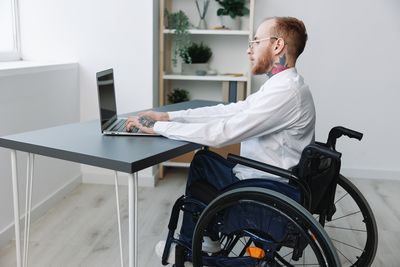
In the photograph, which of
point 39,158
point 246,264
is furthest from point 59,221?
point 246,264

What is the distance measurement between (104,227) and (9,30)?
4.89 feet

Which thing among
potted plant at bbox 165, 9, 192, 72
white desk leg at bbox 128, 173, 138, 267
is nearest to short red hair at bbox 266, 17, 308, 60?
white desk leg at bbox 128, 173, 138, 267

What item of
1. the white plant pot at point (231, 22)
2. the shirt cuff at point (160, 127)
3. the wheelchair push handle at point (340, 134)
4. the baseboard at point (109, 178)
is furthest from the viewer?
the white plant pot at point (231, 22)

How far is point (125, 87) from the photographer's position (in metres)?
3.06

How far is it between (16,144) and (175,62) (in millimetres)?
2077

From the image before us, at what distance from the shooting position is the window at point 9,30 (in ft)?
9.43

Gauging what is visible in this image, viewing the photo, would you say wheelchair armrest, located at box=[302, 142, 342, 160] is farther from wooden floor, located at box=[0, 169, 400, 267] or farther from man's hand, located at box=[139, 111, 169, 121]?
wooden floor, located at box=[0, 169, 400, 267]

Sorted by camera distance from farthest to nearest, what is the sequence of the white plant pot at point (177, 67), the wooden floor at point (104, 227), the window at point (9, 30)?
the white plant pot at point (177, 67)
the window at point (9, 30)
the wooden floor at point (104, 227)

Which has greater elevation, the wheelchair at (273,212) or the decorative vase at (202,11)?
the decorative vase at (202,11)

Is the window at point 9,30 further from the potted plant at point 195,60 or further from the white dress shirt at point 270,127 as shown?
the white dress shirt at point 270,127

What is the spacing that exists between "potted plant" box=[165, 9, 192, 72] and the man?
1642 millimetres

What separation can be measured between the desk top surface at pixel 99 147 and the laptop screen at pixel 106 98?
0.06 meters

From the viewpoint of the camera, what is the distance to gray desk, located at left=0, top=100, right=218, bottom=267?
1283 mm

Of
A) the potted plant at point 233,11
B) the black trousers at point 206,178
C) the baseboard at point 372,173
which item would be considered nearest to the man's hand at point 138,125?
the black trousers at point 206,178
